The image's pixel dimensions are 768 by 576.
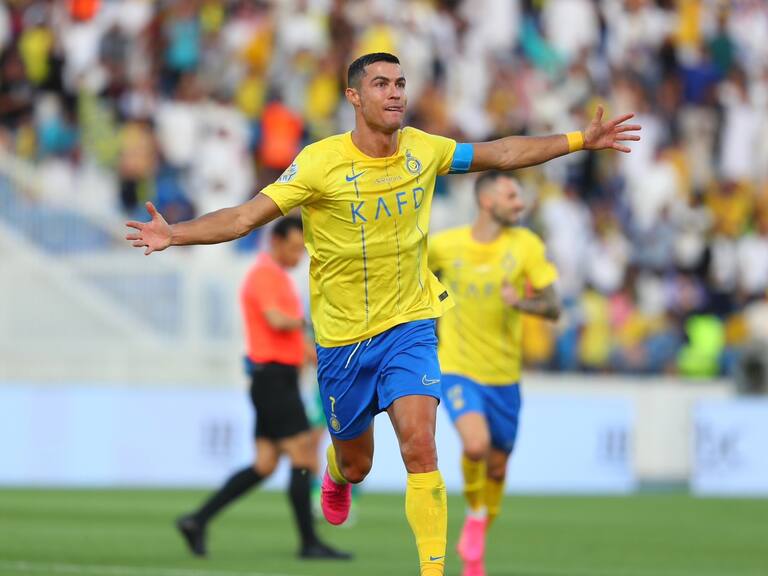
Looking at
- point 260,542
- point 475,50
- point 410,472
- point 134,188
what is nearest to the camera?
point 410,472

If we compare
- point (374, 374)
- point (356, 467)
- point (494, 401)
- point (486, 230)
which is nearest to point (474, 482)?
point (494, 401)

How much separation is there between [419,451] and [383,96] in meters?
1.85

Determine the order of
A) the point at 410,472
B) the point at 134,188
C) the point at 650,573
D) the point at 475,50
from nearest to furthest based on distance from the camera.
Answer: the point at 410,472, the point at 650,573, the point at 134,188, the point at 475,50

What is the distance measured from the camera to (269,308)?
13.3 m

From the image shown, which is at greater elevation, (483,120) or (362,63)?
(483,120)

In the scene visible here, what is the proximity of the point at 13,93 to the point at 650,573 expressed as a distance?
14.9m

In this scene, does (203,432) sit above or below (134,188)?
below

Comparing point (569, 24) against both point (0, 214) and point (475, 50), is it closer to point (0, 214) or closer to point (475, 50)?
point (475, 50)

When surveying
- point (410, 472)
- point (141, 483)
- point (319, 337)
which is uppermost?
point (319, 337)

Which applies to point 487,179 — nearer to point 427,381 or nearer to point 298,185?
point 427,381

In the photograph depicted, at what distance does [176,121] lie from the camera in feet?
79.0

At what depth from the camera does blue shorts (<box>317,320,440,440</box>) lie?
9211 millimetres

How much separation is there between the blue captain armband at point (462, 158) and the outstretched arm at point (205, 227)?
1.12 metres

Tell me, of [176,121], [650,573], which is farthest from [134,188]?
[650,573]
